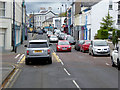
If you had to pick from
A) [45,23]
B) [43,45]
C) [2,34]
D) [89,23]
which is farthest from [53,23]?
[43,45]

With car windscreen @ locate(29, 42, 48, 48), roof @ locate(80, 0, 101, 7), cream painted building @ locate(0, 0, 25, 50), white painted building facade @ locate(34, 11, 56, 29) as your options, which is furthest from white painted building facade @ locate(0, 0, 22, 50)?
white painted building facade @ locate(34, 11, 56, 29)

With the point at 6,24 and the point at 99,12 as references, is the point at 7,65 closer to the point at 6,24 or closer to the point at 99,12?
the point at 6,24

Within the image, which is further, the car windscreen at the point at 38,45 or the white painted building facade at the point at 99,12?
the white painted building facade at the point at 99,12

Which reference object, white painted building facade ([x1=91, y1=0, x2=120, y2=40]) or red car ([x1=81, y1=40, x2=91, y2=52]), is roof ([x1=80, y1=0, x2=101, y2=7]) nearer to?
white painted building facade ([x1=91, y1=0, x2=120, y2=40])

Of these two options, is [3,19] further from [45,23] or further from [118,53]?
[45,23]

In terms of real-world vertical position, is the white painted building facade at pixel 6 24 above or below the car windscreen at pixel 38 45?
above

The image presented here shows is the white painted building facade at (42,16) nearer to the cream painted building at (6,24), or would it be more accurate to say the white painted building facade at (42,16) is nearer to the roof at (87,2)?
the roof at (87,2)

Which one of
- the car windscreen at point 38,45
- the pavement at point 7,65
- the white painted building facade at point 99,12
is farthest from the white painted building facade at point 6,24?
the white painted building facade at point 99,12

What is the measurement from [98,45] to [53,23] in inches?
4813

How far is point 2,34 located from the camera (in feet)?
115

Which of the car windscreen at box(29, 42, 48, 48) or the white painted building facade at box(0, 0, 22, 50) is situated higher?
the white painted building facade at box(0, 0, 22, 50)

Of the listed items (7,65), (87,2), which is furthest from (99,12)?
(7,65)

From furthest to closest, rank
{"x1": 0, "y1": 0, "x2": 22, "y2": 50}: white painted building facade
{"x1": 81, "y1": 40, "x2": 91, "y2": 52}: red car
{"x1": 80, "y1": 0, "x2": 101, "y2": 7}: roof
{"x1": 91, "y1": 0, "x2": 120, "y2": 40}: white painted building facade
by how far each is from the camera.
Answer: {"x1": 80, "y1": 0, "x2": 101, "y2": 7}: roof
{"x1": 91, "y1": 0, "x2": 120, "y2": 40}: white painted building facade
{"x1": 0, "y1": 0, "x2": 22, "y2": 50}: white painted building facade
{"x1": 81, "y1": 40, "x2": 91, "y2": 52}: red car

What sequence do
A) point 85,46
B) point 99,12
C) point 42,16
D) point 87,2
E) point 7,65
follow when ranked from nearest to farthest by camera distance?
point 7,65
point 85,46
point 99,12
point 87,2
point 42,16
